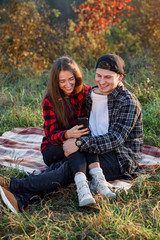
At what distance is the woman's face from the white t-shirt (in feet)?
0.81

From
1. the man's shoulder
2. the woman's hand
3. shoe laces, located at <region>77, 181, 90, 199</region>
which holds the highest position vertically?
the man's shoulder

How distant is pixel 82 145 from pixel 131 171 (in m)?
0.63

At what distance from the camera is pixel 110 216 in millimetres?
2244

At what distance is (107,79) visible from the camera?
302cm

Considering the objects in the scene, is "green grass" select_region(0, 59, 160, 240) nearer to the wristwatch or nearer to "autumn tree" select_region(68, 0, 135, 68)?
the wristwatch

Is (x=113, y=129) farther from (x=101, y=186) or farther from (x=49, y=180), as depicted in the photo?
(x=49, y=180)

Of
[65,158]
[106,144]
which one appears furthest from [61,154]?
[106,144]

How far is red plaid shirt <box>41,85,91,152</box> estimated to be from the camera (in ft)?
10.4

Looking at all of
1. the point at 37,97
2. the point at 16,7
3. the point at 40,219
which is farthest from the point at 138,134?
the point at 16,7

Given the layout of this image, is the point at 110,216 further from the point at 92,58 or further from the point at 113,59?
the point at 92,58

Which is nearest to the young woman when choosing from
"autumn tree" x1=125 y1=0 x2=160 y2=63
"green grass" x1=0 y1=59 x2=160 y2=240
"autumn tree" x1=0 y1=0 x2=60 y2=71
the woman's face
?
the woman's face

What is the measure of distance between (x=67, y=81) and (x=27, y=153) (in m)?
1.34

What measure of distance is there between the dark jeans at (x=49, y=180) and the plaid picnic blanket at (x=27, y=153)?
231 millimetres

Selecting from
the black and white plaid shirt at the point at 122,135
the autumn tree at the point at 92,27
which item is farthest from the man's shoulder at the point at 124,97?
the autumn tree at the point at 92,27
